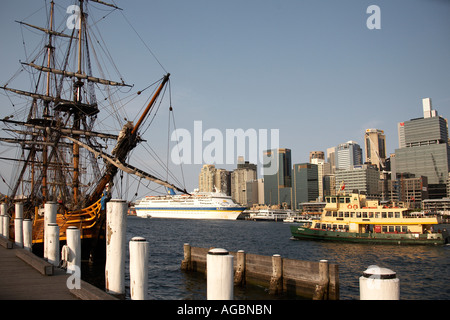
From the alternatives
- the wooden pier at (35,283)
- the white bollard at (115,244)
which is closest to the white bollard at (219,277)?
the wooden pier at (35,283)

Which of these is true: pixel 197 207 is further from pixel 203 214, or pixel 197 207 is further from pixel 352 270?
pixel 352 270

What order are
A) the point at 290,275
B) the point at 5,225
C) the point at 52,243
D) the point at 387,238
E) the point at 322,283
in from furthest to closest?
the point at 387,238, the point at 5,225, the point at 290,275, the point at 322,283, the point at 52,243

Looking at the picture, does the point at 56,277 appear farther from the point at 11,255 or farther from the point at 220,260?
the point at 220,260

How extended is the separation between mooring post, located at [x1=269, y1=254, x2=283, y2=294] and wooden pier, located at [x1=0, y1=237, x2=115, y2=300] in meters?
12.3

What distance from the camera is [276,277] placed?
21.6 metres

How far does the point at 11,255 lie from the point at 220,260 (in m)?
13.3

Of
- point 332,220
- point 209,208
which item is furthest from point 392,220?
point 209,208

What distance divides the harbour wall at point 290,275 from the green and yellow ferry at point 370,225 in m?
33.2

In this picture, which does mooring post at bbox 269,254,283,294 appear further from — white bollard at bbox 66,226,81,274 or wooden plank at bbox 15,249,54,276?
wooden plank at bbox 15,249,54,276

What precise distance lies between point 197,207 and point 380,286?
168 m

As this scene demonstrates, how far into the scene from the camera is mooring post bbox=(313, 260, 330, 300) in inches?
742

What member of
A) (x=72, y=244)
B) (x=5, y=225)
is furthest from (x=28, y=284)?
(x=5, y=225)

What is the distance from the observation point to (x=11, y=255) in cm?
1631

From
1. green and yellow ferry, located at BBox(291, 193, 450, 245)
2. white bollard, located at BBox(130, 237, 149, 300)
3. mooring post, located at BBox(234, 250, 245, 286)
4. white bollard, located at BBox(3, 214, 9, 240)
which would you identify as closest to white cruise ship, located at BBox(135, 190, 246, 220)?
green and yellow ferry, located at BBox(291, 193, 450, 245)
